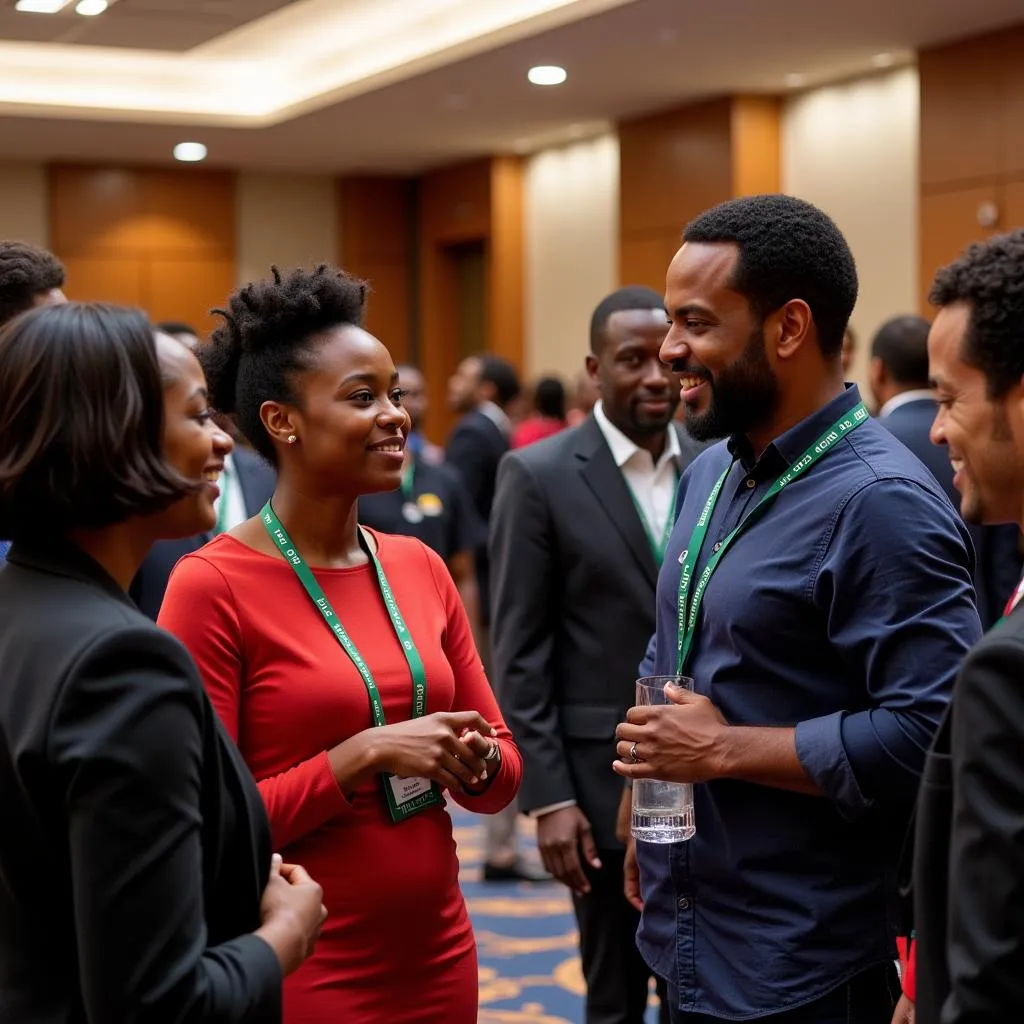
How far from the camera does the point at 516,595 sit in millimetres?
3479

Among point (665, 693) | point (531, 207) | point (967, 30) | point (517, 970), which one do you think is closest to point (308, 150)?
point (531, 207)

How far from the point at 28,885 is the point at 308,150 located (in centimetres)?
1353

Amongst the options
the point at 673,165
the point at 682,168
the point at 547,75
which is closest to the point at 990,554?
the point at 547,75

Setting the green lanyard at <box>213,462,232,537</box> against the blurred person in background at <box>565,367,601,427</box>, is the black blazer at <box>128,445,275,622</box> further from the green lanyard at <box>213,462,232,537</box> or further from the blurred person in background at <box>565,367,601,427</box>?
the blurred person in background at <box>565,367,601,427</box>

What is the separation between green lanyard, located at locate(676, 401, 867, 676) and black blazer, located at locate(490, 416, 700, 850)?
100 cm

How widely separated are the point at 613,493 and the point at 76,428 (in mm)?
2066

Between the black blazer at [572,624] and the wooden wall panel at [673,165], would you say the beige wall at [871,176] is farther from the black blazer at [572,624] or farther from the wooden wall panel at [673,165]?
the black blazer at [572,624]

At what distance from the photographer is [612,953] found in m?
3.43

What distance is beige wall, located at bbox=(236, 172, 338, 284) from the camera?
15.8 metres

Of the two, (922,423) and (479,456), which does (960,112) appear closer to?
(479,456)

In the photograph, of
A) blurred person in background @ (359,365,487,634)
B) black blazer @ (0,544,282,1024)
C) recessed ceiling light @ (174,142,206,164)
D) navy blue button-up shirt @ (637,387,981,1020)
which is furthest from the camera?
recessed ceiling light @ (174,142,206,164)

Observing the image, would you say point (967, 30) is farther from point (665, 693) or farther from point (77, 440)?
point (77, 440)

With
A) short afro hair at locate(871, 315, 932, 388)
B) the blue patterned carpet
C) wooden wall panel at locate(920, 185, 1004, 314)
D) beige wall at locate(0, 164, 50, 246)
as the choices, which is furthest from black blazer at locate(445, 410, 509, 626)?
beige wall at locate(0, 164, 50, 246)

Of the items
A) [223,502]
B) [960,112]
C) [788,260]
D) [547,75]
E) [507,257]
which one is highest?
[547,75]
